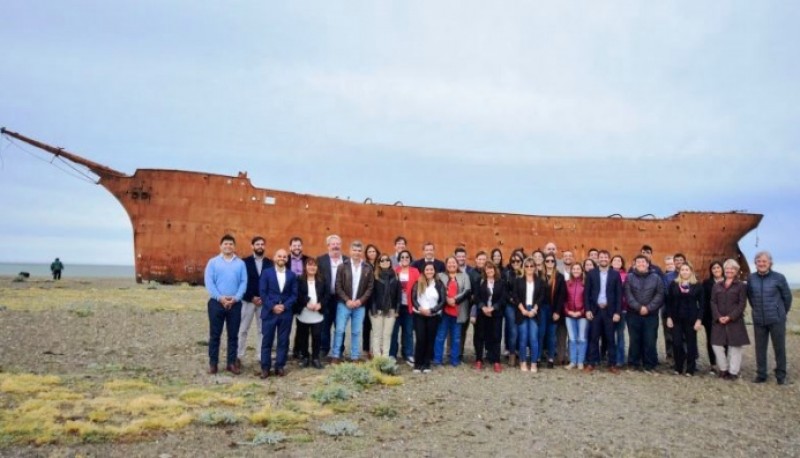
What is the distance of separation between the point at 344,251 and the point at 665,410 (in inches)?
591

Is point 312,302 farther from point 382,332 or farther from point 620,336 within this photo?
point 620,336

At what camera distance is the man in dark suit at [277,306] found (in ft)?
24.0

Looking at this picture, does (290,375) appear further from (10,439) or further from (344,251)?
(344,251)

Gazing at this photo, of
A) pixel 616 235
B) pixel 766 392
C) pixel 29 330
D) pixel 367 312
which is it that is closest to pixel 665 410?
pixel 766 392

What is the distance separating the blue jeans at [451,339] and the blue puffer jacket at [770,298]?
423 cm

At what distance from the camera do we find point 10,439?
4.30 meters

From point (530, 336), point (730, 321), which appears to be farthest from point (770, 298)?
point (530, 336)

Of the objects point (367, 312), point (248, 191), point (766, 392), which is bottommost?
point (766, 392)

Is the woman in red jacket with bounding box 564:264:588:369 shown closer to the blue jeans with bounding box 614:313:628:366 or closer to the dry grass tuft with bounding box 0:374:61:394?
the blue jeans with bounding box 614:313:628:366

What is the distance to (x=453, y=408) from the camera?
19.3ft

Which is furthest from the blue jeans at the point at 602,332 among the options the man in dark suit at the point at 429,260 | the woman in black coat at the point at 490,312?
the man in dark suit at the point at 429,260

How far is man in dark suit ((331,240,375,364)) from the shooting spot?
26.5 ft

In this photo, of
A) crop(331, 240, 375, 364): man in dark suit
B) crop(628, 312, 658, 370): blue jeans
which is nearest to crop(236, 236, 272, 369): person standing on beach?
crop(331, 240, 375, 364): man in dark suit

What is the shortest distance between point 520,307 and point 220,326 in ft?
13.8
